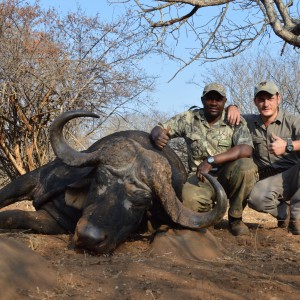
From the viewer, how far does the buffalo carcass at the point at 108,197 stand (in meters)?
4.59

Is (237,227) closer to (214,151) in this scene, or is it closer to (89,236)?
(214,151)

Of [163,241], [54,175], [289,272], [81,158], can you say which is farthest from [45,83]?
[289,272]

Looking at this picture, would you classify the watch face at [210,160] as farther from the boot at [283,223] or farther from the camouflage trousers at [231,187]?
the boot at [283,223]

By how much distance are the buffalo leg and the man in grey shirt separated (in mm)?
2389

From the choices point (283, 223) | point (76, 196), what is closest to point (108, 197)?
point (76, 196)

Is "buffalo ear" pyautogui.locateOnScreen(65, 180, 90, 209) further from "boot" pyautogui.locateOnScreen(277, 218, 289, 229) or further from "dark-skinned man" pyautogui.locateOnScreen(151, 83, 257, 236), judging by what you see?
"boot" pyautogui.locateOnScreen(277, 218, 289, 229)

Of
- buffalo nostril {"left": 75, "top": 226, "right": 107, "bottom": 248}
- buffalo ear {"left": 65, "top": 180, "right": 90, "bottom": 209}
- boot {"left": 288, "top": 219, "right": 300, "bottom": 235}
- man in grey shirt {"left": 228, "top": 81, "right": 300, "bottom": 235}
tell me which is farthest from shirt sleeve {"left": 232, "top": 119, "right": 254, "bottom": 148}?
buffalo nostril {"left": 75, "top": 226, "right": 107, "bottom": 248}

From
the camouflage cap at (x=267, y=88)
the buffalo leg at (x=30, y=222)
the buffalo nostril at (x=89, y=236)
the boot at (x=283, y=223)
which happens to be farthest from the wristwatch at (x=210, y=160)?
the buffalo nostril at (x=89, y=236)

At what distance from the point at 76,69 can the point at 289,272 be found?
8702 mm

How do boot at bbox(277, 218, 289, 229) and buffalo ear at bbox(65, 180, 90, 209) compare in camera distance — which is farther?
boot at bbox(277, 218, 289, 229)

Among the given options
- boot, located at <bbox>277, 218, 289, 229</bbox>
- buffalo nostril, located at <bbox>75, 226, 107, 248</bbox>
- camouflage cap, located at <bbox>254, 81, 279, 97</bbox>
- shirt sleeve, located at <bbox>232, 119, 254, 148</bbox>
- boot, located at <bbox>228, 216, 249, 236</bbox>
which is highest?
camouflage cap, located at <bbox>254, 81, 279, 97</bbox>

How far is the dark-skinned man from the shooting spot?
19.7 feet

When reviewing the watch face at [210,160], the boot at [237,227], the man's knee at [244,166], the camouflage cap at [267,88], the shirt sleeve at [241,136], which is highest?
the camouflage cap at [267,88]

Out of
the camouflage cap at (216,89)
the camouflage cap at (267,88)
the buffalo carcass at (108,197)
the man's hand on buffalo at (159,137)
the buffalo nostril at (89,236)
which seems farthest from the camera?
the camouflage cap at (267,88)
